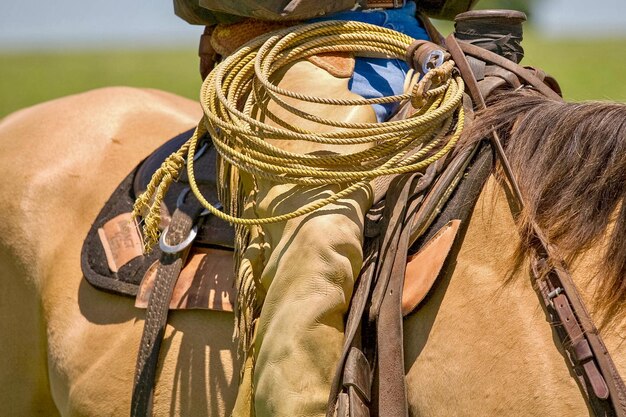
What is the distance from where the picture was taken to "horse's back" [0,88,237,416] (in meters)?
2.95

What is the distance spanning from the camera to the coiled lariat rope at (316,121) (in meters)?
2.45

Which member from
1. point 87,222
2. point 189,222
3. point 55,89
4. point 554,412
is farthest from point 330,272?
point 55,89

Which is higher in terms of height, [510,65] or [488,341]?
[510,65]

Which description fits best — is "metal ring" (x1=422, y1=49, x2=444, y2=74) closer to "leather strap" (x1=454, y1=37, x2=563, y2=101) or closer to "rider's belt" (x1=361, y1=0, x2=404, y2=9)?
"leather strap" (x1=454, y1=37, x2=563, y2=101)

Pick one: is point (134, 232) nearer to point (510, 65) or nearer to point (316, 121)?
point (316, 121)

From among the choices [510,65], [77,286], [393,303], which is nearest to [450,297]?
[393,303]

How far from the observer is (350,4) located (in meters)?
2.83

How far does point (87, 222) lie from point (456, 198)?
1592 millimetres

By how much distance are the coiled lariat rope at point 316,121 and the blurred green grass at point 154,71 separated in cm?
1429

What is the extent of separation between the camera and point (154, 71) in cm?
2688

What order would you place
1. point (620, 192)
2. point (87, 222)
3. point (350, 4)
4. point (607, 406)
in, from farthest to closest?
point (87, 222), point (350, 4), point (620, 192), point (607, 406)

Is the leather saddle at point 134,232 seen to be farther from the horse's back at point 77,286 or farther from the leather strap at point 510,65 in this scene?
the leather strap at point 510,65

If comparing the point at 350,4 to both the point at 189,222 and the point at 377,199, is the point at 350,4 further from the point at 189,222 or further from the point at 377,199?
the point at 189,222

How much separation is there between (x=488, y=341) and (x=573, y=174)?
1.55ft
